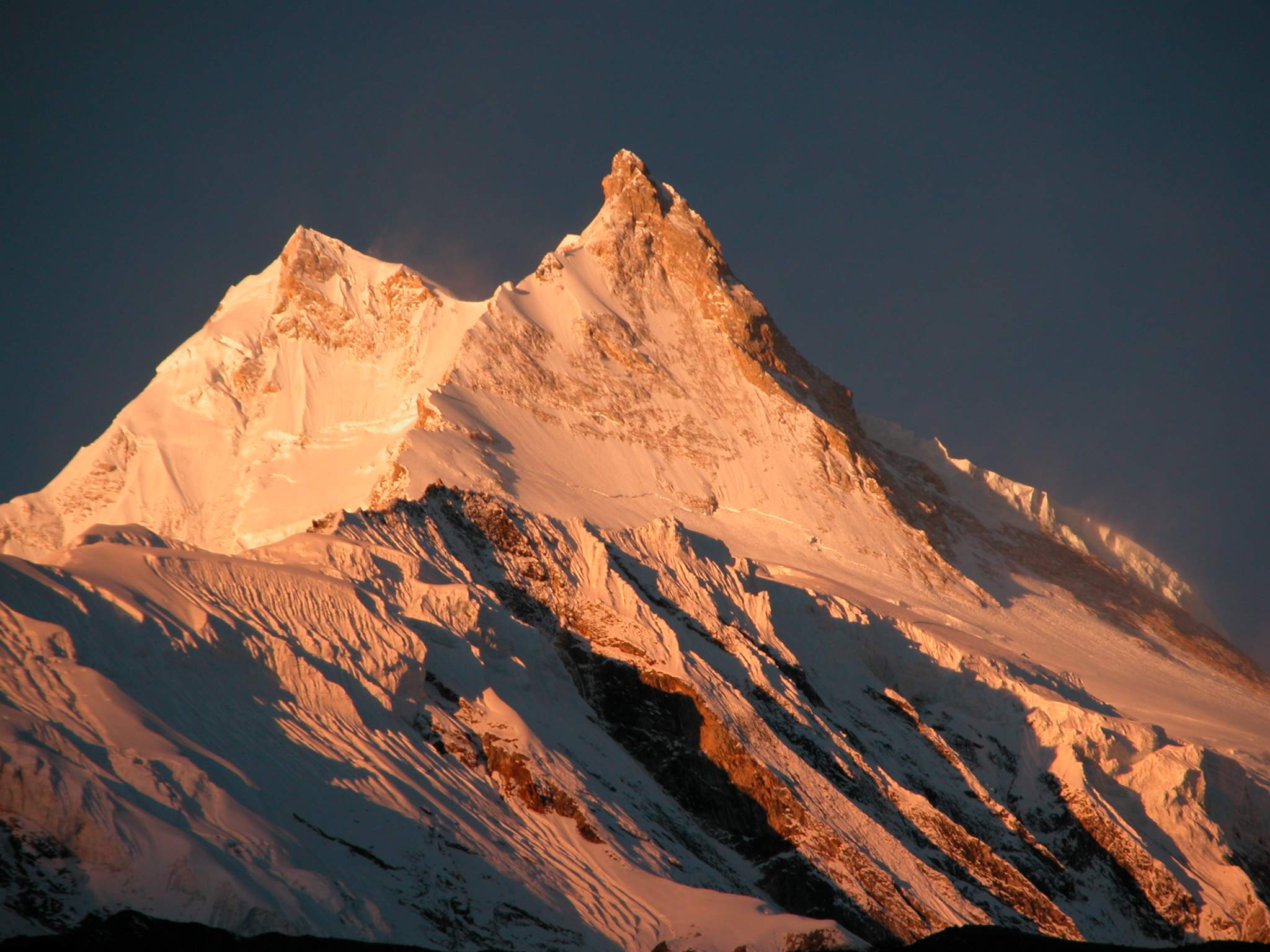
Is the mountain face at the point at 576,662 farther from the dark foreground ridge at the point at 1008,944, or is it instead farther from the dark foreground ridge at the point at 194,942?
the dark foreground ridge at the point at 1008,944

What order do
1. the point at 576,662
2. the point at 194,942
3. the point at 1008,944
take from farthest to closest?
the point at 576,662 → the point at 1008,944 → the point at 194,942

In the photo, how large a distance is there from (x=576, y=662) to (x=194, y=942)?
4371cm

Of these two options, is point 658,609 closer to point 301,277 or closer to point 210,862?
point 210,862

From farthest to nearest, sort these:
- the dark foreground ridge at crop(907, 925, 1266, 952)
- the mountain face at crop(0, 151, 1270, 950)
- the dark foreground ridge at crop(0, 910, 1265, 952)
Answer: the mountain face at crop(0, 151, 1270, 950)
the dark foreground ridge at crop(907, 925, 1266, 952)
the dark foreground ridge at crop(0, 910, 1265, 952)

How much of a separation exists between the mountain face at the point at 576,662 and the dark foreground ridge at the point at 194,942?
0.76 m

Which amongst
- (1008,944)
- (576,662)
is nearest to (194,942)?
(1008,944)

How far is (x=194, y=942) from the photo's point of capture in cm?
5975

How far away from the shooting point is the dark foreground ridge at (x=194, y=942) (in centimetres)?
5725

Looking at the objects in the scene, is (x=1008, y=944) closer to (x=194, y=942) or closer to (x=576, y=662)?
(x=194, y=942)

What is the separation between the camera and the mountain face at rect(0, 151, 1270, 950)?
230ft

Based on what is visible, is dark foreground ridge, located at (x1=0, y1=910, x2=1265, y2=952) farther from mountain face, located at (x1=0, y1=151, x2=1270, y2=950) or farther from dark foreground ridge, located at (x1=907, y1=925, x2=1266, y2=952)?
mountain face, located at (x1=0, y1=151, x2=1270, y2=950)

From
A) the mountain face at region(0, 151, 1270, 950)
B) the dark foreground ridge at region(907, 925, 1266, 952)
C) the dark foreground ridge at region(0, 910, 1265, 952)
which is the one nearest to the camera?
the dark foreground ridge at region(0, 910, 1265, 952)

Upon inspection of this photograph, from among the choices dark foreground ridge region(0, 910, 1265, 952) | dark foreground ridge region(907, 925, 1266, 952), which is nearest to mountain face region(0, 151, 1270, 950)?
dark foreground ridge region(0, 910, 1265, 952)

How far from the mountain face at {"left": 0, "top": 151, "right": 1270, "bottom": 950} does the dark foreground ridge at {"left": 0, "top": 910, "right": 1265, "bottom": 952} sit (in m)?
0.76
